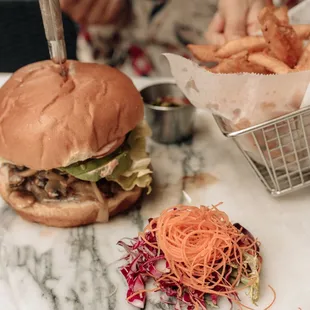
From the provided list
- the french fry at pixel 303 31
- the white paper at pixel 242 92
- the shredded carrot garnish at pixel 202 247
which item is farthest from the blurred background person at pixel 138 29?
the shredded carrot garnish at pixel 202 247

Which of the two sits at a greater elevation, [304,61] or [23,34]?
[304,61]

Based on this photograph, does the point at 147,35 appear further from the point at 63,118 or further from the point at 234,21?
the point at 63,118

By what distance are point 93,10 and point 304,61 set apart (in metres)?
1.15

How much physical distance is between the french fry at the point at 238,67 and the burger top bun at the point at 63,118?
300 millimetres

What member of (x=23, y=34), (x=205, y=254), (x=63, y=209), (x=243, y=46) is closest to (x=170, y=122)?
(x=243, y=46)

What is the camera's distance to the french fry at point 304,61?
4.74 ft

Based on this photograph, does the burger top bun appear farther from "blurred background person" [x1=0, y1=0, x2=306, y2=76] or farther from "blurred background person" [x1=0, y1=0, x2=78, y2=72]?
"blurred background person" [x1=0, y1=0, x2=78, y2=72]

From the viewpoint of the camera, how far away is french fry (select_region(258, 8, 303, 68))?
1.46 meters

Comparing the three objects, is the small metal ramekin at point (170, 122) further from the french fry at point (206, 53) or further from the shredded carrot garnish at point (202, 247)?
the shredded carrot garnish at point (202, 247)

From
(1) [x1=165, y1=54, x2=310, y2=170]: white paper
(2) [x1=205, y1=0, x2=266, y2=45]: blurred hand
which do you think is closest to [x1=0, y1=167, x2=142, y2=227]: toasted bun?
(1) [x1=165, y1=54, x2=310, y2=170]: white paper

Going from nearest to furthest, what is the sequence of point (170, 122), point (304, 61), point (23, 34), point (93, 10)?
point (304, 61) → point (170, 122) → point (93, 10) → point (23, 34)

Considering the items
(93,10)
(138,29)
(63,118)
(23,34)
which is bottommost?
(23,34)

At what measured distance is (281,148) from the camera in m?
1.54

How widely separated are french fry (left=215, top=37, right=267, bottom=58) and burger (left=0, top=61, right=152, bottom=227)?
312 millimetres
